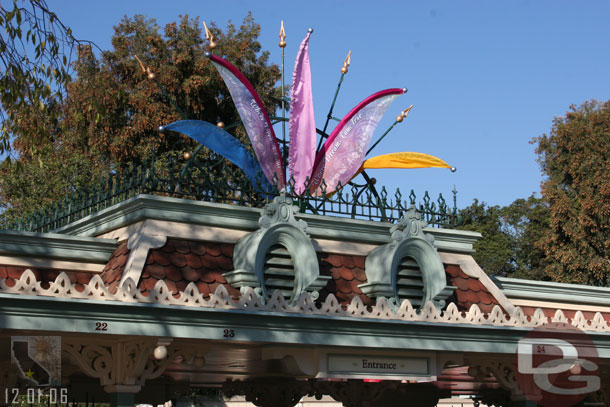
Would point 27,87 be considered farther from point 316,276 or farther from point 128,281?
point 316,276

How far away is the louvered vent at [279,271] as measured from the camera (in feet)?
40.6

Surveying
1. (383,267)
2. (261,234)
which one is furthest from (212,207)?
(383,267)

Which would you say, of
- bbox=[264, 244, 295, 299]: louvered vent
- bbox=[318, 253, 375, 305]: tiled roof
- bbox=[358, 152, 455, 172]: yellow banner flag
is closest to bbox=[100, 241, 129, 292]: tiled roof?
bbox=[264, 244, 295, 299]: louvered vent

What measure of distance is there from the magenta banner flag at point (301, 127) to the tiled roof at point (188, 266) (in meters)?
4.54

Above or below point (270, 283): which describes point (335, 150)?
above

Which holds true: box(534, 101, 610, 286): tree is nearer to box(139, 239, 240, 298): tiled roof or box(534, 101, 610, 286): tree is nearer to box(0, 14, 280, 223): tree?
box(0, 14, 280, 223): tree

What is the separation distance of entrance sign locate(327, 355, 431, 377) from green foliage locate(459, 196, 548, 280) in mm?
31065

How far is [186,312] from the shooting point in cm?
1045

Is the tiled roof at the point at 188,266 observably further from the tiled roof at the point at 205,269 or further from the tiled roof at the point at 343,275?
the tiled roof at the point at 343,275

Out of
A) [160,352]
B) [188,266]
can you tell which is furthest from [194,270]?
[160,352]

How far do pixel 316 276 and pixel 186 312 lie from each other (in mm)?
2524

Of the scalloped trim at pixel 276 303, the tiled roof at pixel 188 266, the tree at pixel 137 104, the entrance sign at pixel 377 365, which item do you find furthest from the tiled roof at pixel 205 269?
the tree at pixel 137 104

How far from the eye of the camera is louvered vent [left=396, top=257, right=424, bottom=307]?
44.0 feet

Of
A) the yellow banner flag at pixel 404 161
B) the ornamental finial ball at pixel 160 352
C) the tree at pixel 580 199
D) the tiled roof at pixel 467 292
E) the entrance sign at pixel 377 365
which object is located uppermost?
the tree at pixel 580 199
